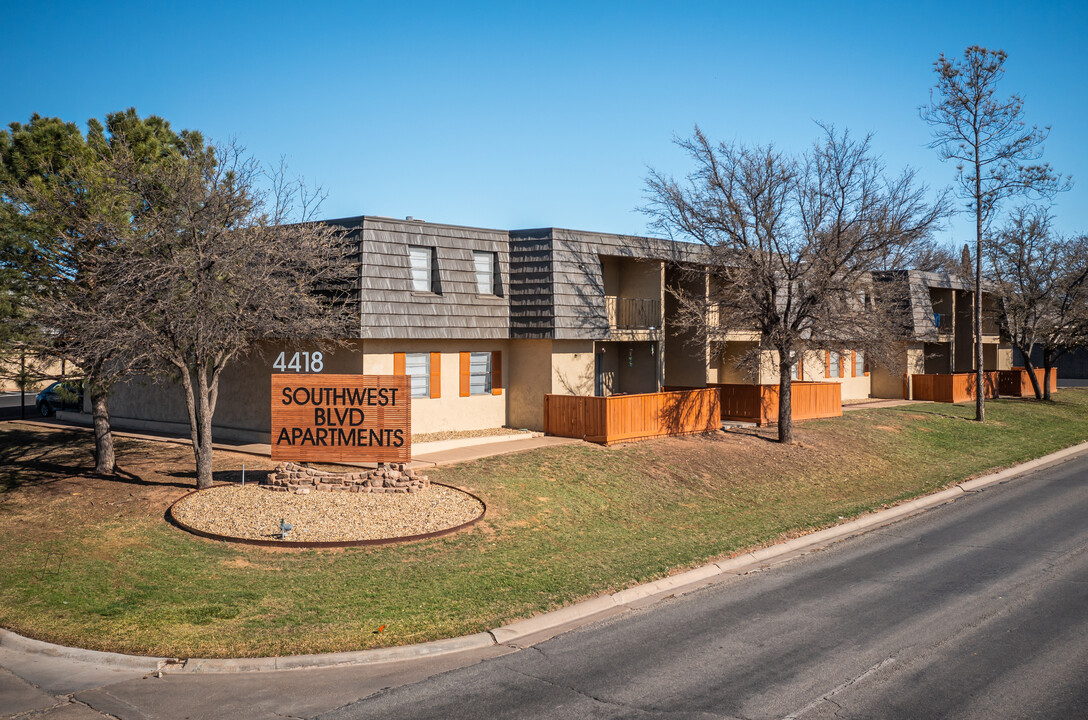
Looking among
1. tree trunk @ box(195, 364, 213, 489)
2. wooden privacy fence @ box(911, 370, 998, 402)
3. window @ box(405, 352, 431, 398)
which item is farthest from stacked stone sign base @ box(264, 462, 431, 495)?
wooden privacy fence @ box(911, 370, 998, 402)

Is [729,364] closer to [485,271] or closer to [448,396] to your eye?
[485,271]

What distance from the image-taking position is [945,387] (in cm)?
4012

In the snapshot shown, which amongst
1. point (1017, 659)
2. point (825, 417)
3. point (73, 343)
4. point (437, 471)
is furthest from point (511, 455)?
point (825, 417)

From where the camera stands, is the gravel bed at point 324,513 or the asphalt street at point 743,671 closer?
the asphalt street at point 743,671

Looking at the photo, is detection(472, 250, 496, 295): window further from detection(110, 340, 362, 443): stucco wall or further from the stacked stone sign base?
the stacked stone sign base

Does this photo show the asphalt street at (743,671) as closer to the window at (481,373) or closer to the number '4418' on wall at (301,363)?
the window at (481,373)

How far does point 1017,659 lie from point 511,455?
42.1ft

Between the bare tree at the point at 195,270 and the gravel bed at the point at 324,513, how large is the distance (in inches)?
67.4

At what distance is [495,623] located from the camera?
1016cm

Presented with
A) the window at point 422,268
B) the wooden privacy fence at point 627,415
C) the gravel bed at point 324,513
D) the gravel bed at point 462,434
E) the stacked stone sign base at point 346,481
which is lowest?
the gravel bed at point 324,513

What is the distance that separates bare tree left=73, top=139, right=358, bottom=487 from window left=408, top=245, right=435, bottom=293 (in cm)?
517

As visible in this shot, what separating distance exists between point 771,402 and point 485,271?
1143 centimetres

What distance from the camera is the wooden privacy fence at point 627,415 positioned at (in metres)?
22.8

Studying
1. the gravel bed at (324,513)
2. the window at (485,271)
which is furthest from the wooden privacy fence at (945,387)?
the gravel bed at (324,513)
